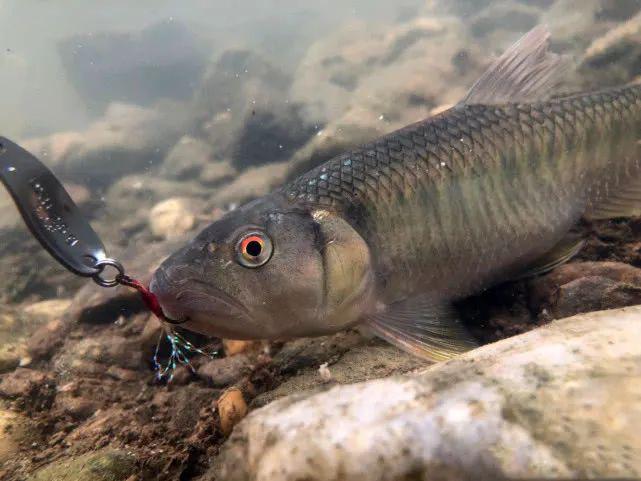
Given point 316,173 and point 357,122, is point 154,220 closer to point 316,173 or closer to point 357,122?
point 357,122

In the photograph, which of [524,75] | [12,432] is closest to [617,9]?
[524,75]

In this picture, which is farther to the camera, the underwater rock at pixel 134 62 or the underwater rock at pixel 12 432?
the underwater rock at pixel 134 62

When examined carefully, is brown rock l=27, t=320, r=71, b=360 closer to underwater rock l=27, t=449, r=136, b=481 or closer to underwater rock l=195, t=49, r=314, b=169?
underwater rock l=27, t=449, r=136, b=481

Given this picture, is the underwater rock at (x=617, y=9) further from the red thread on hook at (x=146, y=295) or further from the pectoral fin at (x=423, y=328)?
the red thread on hook at (x=146, y=295)

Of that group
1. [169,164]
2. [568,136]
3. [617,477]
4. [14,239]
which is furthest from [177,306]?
[169,164]

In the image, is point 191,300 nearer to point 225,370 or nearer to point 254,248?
point 254,248

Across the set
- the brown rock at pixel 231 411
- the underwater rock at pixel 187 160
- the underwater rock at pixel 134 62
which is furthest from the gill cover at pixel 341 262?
the underwater rock at pixel 134 62
